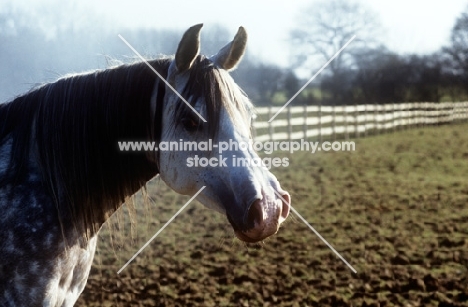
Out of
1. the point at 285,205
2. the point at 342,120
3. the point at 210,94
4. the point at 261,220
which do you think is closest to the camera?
the point at 261,220

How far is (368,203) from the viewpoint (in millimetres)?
8719

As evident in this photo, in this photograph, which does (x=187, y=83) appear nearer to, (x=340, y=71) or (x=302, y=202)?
(x=302, y=202)

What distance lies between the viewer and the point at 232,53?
2646 millimetres

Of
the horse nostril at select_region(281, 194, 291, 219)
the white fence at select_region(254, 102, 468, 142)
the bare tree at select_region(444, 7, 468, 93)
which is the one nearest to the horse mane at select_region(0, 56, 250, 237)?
the horse nostril at select_region(281, 194, 291, 219)

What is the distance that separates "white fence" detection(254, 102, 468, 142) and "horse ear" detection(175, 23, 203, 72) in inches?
504

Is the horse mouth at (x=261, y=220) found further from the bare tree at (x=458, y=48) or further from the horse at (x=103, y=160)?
the bare tree at (x=458, y=48)

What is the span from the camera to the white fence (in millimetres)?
19212

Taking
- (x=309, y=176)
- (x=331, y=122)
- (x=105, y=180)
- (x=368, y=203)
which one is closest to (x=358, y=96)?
(x=331, y=122)

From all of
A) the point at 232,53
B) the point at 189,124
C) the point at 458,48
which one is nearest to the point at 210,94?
the point at 189,124

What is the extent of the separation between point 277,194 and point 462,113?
35.4m

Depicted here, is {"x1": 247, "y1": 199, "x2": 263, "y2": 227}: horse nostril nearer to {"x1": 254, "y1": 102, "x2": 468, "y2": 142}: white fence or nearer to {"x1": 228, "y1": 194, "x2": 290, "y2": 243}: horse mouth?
{"x1": 228, "y1": 194, "x2": 290, "y2": 243}: horse mouth

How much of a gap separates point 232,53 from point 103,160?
0.82 metres

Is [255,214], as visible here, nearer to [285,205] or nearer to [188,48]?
[285,205]

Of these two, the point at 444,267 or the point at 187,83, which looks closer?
the point at 187,83
